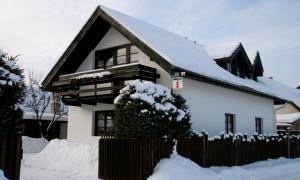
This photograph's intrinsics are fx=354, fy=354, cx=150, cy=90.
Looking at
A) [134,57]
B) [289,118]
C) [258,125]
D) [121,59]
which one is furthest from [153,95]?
[289,118]

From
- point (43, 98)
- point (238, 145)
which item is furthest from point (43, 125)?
point (238, 145)

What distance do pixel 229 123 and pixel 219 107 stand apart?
1.77 meters

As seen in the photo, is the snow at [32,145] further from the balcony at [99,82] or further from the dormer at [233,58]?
the dormer at [233,58]

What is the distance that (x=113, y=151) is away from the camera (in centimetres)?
1162

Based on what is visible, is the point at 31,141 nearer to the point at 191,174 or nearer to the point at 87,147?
the point at 87,147

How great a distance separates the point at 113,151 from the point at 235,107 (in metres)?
9.29

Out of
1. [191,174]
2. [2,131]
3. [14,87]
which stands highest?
[14,87]

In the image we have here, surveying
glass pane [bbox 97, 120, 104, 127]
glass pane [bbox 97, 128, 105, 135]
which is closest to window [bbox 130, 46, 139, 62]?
glass pane [bbox 97, 120, 104, 127]

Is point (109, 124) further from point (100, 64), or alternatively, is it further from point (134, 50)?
point (134, 50)

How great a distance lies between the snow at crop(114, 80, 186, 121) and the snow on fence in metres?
1.03

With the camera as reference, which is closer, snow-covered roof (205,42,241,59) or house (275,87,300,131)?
snow-covered roof (205,42,241,59)

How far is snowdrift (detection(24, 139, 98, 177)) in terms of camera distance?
13758mm

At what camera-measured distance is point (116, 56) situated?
1741 centimetres

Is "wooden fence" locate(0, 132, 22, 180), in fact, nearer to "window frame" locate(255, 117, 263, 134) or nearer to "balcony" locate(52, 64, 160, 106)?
"balcony" locate(52, 64, 160, 106)
